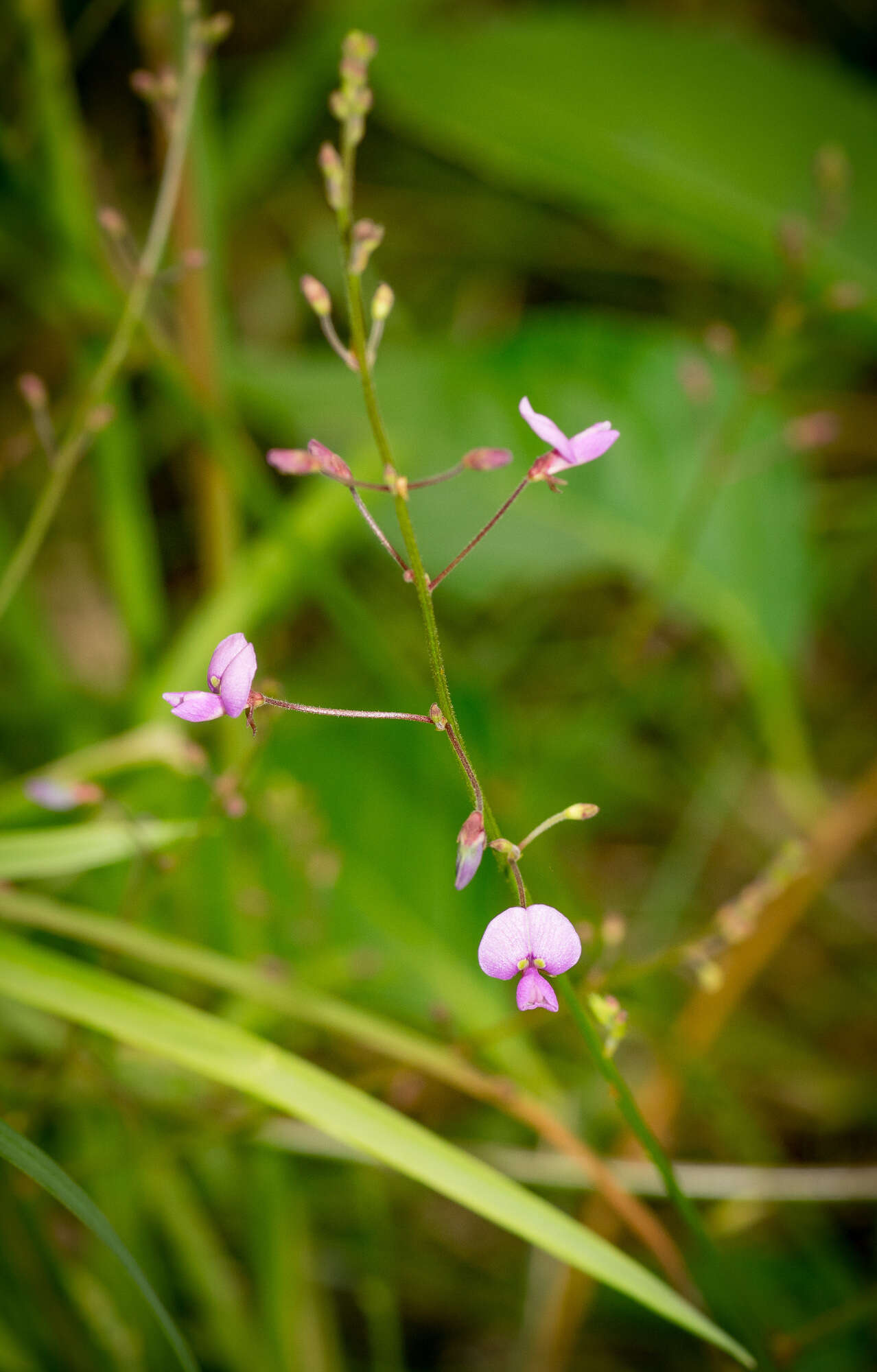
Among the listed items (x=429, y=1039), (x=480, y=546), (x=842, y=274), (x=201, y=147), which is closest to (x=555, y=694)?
(x=480, y=546)

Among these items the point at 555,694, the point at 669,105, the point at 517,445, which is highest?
the point at 669,105

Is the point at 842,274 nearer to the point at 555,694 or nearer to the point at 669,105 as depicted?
the point at 669,105

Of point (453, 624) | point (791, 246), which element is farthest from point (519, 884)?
point (453, 624)

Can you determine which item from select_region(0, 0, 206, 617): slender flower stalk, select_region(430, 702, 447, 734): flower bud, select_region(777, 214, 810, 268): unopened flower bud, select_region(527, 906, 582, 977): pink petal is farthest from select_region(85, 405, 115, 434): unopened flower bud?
select_region(777, 214, 810, 268): unopened flower bud

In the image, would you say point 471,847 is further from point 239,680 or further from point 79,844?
point 79,844

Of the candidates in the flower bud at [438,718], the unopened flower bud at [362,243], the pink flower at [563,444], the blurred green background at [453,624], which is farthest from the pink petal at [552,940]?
the blurred green background at [453,624]
